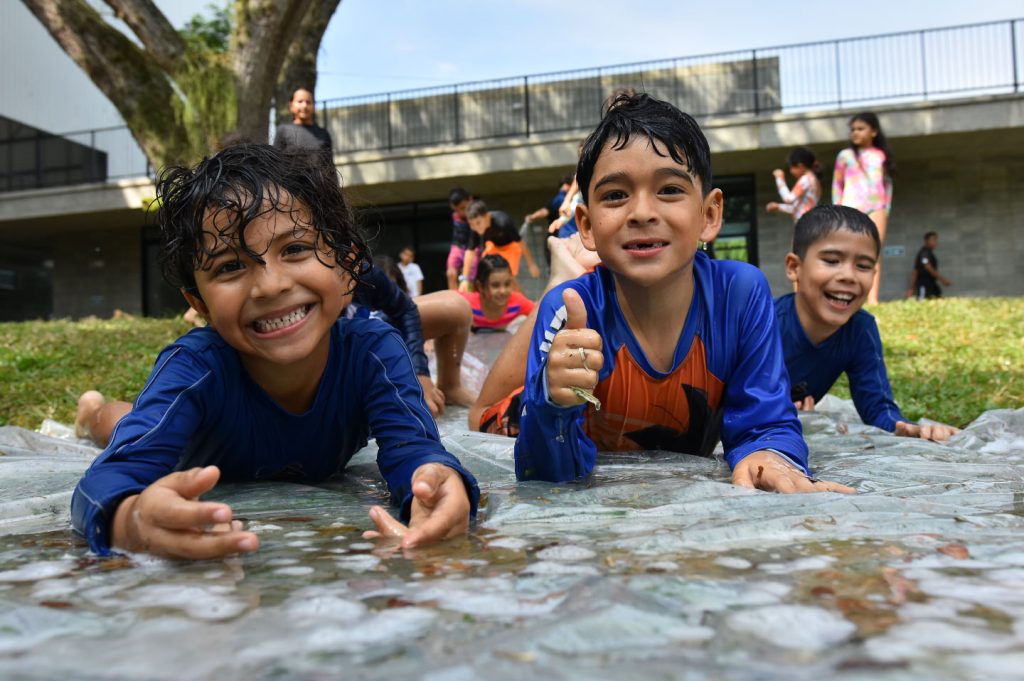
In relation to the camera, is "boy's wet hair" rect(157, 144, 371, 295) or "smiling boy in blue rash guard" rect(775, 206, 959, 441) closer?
"boy's wet hair" rect(157, 144, 371, 295)

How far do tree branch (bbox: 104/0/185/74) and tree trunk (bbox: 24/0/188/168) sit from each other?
11.8 inches

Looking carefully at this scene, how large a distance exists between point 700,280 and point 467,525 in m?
1.16

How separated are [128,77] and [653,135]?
24.1 ft

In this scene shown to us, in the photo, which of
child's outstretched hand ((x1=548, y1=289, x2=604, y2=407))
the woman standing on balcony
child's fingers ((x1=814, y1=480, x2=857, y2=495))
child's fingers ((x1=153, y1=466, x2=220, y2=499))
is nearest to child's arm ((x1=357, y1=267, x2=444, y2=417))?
child's outstretched hand ((x1=548, y1=289, x2=604, y2=407))

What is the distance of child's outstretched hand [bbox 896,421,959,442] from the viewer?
3480 mm

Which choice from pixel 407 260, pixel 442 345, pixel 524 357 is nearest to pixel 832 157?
pixel 407 260

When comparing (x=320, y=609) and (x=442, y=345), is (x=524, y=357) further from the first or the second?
(x=320, y=609)

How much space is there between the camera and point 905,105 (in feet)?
48.9

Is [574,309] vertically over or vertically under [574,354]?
over

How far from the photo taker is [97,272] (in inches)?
842

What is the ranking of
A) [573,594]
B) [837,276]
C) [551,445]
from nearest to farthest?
[573,594]
[551,445]
[837,276]

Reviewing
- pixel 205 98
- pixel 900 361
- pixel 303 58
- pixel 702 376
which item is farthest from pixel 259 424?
pixel 303 58

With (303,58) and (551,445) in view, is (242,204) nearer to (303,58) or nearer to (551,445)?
(551,445)

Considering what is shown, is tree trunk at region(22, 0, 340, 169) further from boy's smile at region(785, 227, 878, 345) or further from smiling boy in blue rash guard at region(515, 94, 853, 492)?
smiling boy in blue rash guard at region(515, 94, 853, 492)
